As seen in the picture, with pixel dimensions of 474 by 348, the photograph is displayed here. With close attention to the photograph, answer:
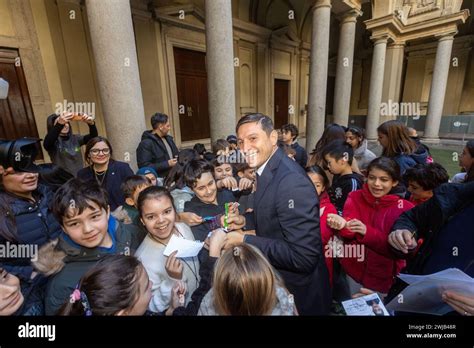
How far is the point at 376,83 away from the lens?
388 inches

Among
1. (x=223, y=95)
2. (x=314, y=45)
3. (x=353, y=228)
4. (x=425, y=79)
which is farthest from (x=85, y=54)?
(x=425, y=79)

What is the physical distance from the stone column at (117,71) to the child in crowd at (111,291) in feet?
8.60

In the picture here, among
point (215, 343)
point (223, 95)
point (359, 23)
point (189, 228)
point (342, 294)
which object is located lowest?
point (342, 294)

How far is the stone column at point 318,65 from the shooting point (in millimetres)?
6453

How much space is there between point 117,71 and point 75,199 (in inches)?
91.5

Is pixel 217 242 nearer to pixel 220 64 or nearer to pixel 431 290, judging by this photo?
pixel 431 290

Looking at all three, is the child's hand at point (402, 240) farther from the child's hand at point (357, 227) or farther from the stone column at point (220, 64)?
the stone column at point (220, 64)

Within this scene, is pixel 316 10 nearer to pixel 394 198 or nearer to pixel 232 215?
pixel 394 198

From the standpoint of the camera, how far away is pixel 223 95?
4.37 meters

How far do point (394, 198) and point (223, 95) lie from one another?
11.0ft

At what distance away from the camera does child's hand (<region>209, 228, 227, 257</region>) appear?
135 cm

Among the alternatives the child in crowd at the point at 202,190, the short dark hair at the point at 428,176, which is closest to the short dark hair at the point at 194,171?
the child in crowd at the point at 202,190

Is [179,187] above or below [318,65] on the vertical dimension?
below

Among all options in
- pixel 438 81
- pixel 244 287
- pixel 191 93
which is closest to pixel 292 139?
pixel 244 287
